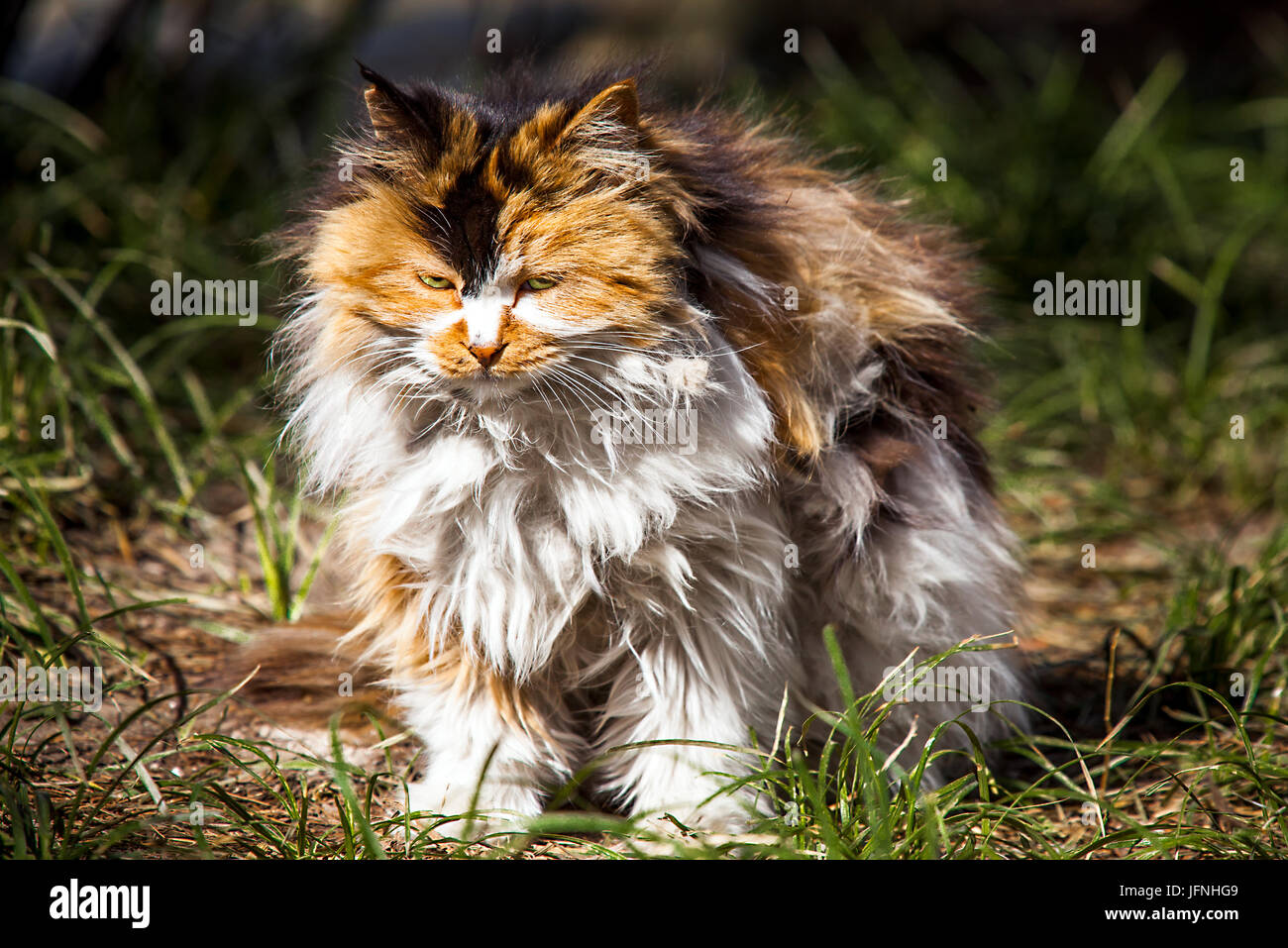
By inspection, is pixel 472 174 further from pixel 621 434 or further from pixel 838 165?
pixel 838 165

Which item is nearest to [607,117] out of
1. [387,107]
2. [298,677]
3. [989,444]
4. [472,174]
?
[472,174]

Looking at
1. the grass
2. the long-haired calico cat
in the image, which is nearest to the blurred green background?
the grass

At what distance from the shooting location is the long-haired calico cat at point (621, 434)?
2.04 metres

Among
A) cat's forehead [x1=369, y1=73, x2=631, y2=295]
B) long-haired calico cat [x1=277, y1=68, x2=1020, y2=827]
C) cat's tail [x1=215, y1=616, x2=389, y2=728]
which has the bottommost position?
cat's tail [x1=215, y1=616, x2=389, y2=728]

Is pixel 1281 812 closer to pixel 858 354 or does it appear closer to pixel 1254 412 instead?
pixel 858 354

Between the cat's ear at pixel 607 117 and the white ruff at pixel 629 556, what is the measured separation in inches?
15.0

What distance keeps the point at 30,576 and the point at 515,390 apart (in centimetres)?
189

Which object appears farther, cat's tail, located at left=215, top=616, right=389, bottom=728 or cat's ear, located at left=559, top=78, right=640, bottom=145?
cat's tail, located at left=215, top=616, right=389, bottom=728

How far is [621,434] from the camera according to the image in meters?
2.12

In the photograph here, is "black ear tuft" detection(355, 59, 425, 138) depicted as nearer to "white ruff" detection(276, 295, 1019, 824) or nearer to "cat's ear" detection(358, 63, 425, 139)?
"cat's ear" detection(358, 63, 425, 139)

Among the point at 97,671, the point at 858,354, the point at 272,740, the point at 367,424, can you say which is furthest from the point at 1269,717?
the point at 97,671

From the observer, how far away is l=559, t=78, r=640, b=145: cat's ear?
78.8 inches

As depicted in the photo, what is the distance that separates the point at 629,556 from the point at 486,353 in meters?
0.48

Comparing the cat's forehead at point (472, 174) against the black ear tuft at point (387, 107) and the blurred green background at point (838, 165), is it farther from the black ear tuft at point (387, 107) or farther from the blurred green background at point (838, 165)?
the blurred green background at point (838, 165)
